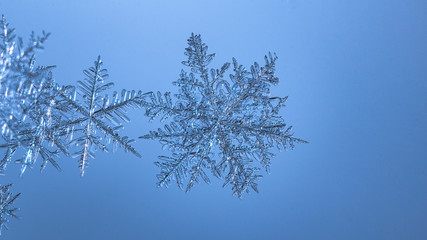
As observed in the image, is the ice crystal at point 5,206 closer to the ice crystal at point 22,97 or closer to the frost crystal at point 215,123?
the ice crystal at point 22,97

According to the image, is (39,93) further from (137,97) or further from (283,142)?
(283,142)

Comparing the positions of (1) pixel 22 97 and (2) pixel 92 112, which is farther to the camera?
(2) pixel 92 112

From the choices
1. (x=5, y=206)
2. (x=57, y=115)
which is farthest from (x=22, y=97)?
(x=5, y=206)

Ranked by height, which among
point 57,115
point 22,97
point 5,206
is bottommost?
Result: point 5,206

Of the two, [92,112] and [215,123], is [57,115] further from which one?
[215,123]

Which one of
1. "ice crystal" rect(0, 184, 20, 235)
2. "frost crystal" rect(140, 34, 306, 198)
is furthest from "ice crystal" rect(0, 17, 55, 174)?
"frost crystal" rect(140, 34, 306, 198)

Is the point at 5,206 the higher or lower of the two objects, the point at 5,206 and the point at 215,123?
the lower

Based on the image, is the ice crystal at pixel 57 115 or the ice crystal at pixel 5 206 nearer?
the ice crystal at pixel 57 115

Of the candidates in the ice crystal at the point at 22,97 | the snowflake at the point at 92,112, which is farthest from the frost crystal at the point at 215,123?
the ice crystal at the point at 22,97

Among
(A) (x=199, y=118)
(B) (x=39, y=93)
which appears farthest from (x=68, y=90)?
(A) (x=199, y=118)
